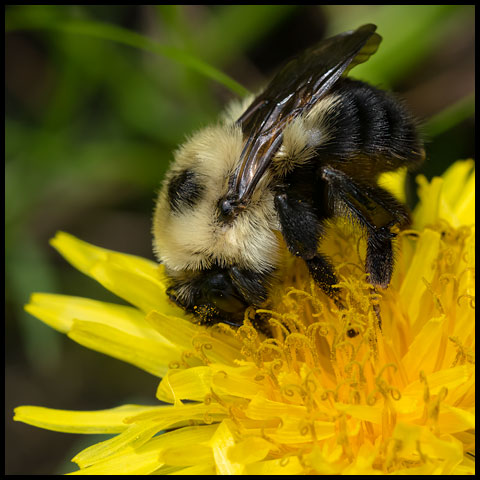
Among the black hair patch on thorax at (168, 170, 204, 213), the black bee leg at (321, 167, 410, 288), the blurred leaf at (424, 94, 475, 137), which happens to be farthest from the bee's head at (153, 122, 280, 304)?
the blurred leaf at (424, 94, 475, 137)

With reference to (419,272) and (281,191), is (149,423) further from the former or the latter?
(419,272)

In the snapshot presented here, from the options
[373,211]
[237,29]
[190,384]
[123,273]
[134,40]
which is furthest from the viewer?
[237,29]

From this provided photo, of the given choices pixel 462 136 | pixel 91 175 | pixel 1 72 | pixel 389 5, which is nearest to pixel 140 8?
pixel 1 72

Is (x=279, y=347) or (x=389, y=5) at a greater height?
(x=389, y=5)

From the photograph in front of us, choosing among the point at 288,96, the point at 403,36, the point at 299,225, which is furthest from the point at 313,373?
the point at 403,36

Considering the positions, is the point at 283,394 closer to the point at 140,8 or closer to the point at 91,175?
the point at 91,175

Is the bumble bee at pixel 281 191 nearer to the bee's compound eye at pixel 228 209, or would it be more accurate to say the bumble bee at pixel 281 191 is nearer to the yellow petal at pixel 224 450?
the bee's compound eye at pixel 228 209

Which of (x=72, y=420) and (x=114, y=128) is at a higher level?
(x=114, y=128)

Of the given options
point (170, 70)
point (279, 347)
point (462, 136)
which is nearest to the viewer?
point (279, 347)
